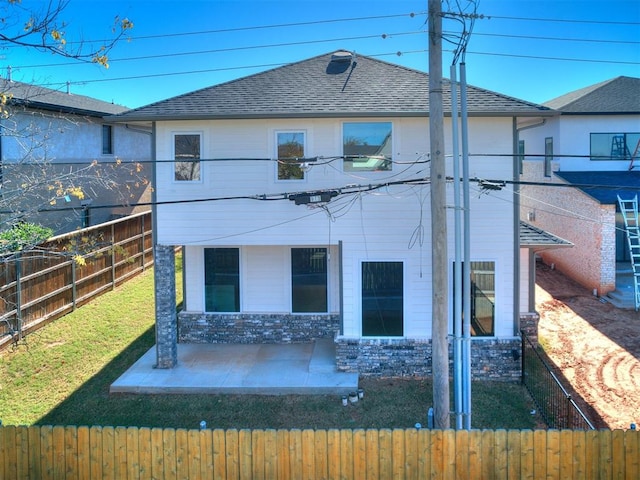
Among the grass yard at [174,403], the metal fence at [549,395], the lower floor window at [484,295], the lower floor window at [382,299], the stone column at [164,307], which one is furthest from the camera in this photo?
the stone column at [164,307]

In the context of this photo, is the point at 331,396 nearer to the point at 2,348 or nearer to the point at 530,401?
the point at 530,401

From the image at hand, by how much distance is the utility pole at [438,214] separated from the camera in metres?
7.36

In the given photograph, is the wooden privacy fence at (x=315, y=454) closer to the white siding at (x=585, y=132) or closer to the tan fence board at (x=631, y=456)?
the tan fence board at (x=631, y=456)

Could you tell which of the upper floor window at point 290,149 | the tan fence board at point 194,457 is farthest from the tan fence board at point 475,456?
the upper floor window at point 290,149

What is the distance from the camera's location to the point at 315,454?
250 inches

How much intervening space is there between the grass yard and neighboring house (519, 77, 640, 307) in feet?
28.9

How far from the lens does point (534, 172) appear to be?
76.0ft

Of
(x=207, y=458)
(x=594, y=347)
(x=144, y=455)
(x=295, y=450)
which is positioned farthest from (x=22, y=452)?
(x=594, y=347)

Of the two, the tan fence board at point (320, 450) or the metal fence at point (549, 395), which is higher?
the tan fence board at point (320, 450)

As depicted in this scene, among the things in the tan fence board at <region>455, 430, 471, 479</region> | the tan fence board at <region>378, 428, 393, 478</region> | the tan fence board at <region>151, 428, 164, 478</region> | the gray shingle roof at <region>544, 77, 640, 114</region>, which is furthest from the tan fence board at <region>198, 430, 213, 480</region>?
the gray shingle roof at <region>544, 77, 640, 114</region>

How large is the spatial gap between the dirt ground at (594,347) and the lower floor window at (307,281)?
226 inches

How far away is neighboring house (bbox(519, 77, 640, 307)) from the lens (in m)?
16.7

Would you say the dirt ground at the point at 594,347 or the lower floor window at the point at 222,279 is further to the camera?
the lower floor window at the point at 222,279

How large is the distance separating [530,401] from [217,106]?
874 cm
